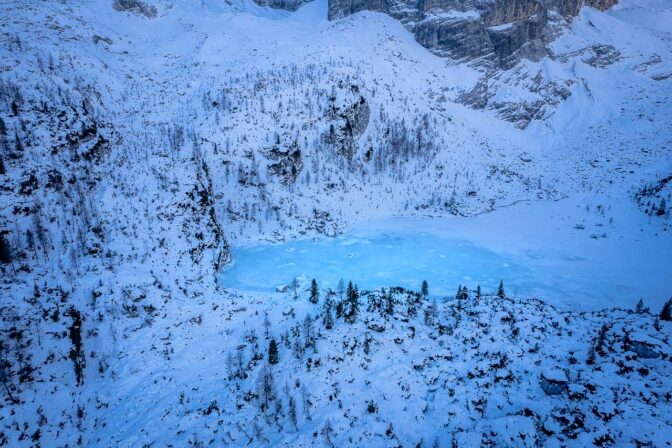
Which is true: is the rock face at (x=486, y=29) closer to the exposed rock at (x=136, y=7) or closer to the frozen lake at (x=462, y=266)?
the exposed rock at (x=136, y=7)

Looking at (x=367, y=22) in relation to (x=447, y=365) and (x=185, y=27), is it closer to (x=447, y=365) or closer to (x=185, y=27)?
(x=185, y=27)

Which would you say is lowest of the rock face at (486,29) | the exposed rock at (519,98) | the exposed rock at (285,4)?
the exposed rock at (519,98)

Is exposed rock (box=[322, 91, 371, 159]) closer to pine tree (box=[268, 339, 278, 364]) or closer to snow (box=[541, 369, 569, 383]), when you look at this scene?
pine tree (box=[268, 339, 278, 364])

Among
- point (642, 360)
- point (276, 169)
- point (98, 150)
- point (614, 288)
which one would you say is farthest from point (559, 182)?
point (98, 150)

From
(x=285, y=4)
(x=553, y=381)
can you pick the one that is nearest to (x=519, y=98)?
(x=553, y=381)

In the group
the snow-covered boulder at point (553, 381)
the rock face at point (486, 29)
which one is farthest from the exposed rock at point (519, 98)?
the snow-covered boulder at point (553, 381)

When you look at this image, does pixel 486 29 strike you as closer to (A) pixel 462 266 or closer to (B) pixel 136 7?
(A) pixel 462 266
